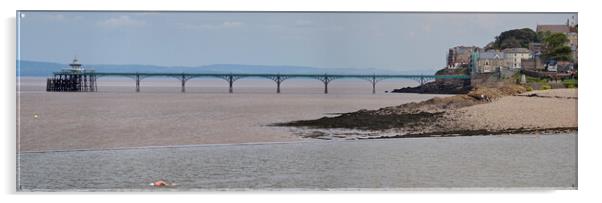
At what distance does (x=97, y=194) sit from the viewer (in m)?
7.82

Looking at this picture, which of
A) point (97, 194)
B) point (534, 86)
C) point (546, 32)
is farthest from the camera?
point (534, 86)

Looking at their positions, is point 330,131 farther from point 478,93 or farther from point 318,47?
point 478,93

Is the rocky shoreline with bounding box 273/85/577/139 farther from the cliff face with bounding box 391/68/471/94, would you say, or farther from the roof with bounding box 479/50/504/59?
the roof with bounding box 479/50/504/59

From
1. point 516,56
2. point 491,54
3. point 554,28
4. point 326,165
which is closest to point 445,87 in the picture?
point 491,54

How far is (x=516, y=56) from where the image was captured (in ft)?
29.5

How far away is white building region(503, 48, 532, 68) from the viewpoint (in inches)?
344

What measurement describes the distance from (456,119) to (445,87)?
35cm

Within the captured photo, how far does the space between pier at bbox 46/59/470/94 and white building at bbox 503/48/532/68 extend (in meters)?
0.48

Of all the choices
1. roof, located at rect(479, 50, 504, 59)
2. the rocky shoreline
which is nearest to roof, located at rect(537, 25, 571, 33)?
roof, located at rect(479, 50, 504, 59)

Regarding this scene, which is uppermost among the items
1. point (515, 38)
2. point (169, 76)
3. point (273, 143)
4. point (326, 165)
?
point (515, 38)

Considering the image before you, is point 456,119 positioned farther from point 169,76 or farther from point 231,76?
point 169,76

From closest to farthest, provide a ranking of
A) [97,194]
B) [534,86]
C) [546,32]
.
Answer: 1. [97,194]
2. [546,32]
3. [534,86]
